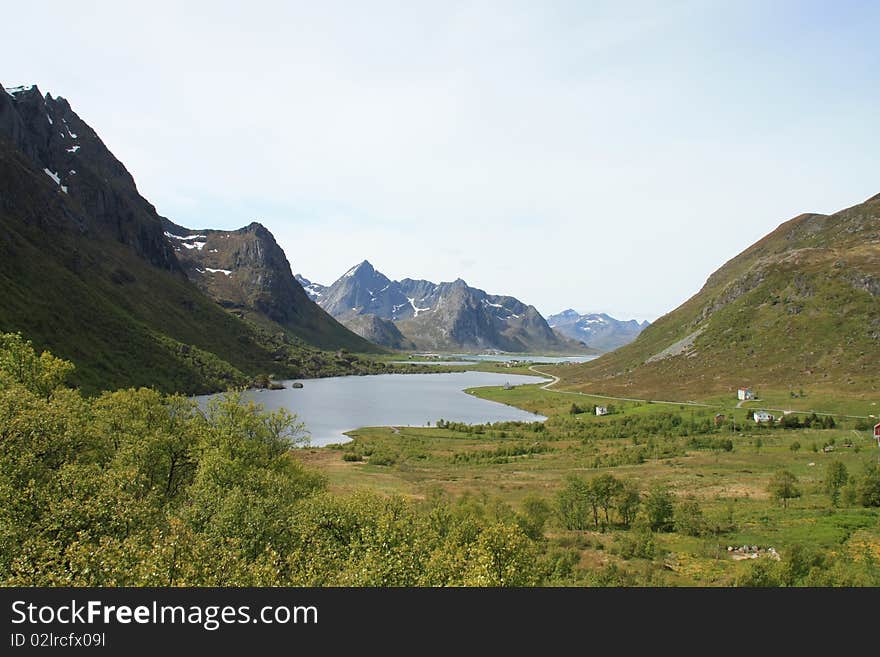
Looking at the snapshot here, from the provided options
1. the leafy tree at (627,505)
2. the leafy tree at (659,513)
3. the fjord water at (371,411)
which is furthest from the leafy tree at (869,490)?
the fjord water at (371,411)

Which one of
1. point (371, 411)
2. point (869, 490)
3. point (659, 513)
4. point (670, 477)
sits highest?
point (869, 490)

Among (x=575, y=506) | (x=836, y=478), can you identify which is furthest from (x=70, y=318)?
(x=836, y=478)

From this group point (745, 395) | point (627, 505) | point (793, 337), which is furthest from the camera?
point (793, 337)

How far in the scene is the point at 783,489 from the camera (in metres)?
56.5

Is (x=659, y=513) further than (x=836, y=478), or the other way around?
(x=836, y=478)

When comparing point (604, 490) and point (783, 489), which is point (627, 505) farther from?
point (783, 489)

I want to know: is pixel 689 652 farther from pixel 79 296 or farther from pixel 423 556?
pixel 79 296

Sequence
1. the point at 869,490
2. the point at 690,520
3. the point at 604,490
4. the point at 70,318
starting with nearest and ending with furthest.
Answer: the point at 690,520, the point at 869,490, the point at 604,490, the point at 70,318

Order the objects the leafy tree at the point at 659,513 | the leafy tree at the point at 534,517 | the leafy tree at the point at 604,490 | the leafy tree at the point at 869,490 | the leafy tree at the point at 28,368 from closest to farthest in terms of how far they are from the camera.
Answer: the leafy tree at the point at 534,517 < the leafy tree at the point at 28,368 < the leafy tree at the point at 659,513 < the leafy tree at the point at 869,490 < the leafy tree at the point at 604,490

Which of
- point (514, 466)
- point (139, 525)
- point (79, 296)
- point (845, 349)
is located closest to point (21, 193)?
point (79, 296)

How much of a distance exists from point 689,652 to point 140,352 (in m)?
190

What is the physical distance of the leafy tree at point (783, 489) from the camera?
185ft

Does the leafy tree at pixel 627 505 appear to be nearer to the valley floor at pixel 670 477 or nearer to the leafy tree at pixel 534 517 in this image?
the valley floor at pixel 670 477

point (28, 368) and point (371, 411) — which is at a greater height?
point (28, 368)
